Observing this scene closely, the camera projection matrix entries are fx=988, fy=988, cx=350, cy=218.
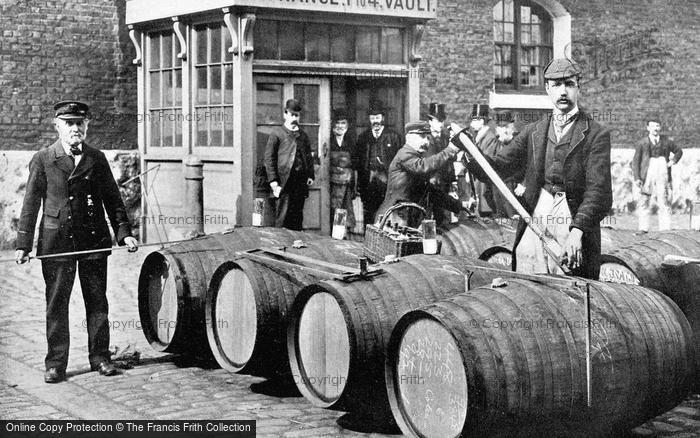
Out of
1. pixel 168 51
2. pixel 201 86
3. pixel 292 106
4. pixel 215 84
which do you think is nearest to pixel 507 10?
pixel 168 51

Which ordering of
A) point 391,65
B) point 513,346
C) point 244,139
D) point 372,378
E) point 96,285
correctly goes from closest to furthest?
point 513,346 < point 372,378 < point 96,285 < point 244,139 < point 391,65

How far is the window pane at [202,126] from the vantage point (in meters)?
12.1

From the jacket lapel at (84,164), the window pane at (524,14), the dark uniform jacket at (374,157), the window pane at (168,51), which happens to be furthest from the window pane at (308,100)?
the window pane at (524,14)

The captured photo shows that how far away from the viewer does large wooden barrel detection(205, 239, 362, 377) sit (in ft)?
21.6

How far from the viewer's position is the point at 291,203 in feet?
34.3

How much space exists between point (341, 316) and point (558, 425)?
4.84ft

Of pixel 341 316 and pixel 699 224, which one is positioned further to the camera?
pixel 699 224

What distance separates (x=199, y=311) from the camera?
7309 mm

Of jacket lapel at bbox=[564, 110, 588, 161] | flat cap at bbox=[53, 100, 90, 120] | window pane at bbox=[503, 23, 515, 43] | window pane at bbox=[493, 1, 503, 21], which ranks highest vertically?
window pane at bbox=[493, 1, 503, 21]

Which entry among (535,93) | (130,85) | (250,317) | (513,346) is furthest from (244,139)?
(535,93)

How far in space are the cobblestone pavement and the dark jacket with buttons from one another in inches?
37.0

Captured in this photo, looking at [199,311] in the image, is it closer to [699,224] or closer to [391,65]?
[699,224]

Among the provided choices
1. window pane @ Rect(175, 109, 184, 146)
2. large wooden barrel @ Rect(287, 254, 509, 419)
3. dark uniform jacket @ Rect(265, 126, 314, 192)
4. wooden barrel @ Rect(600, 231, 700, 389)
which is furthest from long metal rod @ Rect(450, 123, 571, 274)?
window pane @ Rect(175, 109, 184, 146)

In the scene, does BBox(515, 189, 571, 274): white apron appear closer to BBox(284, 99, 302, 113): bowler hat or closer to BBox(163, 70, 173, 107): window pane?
BBox(284, 99, 302, 113): bowler hat
